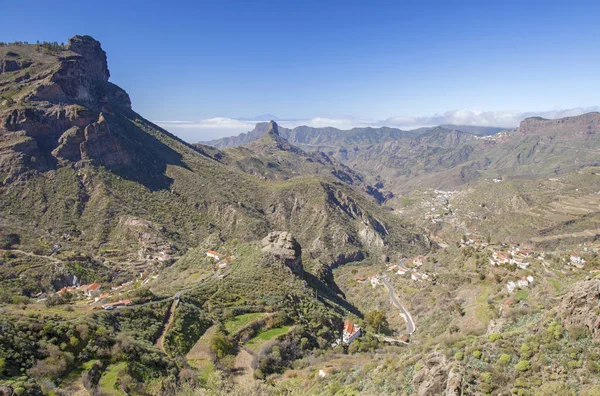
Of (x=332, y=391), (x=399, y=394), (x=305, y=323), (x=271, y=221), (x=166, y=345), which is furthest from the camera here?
(x=271, y=221)

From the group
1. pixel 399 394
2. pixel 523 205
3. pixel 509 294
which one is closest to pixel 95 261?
pixel 399 394

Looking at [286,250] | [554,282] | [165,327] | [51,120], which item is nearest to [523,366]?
[165,327]

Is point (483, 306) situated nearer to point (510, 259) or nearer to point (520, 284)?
point (520, 284)

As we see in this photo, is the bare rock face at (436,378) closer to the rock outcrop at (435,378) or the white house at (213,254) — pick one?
the rock outcrop at (435,378)

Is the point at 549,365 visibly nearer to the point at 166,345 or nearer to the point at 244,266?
the point at 166,345

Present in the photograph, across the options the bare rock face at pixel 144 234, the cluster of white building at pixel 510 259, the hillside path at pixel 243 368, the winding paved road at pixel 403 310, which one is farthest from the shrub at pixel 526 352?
the bare rock face at pixel 144 234

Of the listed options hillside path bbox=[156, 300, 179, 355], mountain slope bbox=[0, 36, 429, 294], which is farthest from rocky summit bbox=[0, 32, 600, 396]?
mountain slope bbox=[0, 36, 429, 294]
